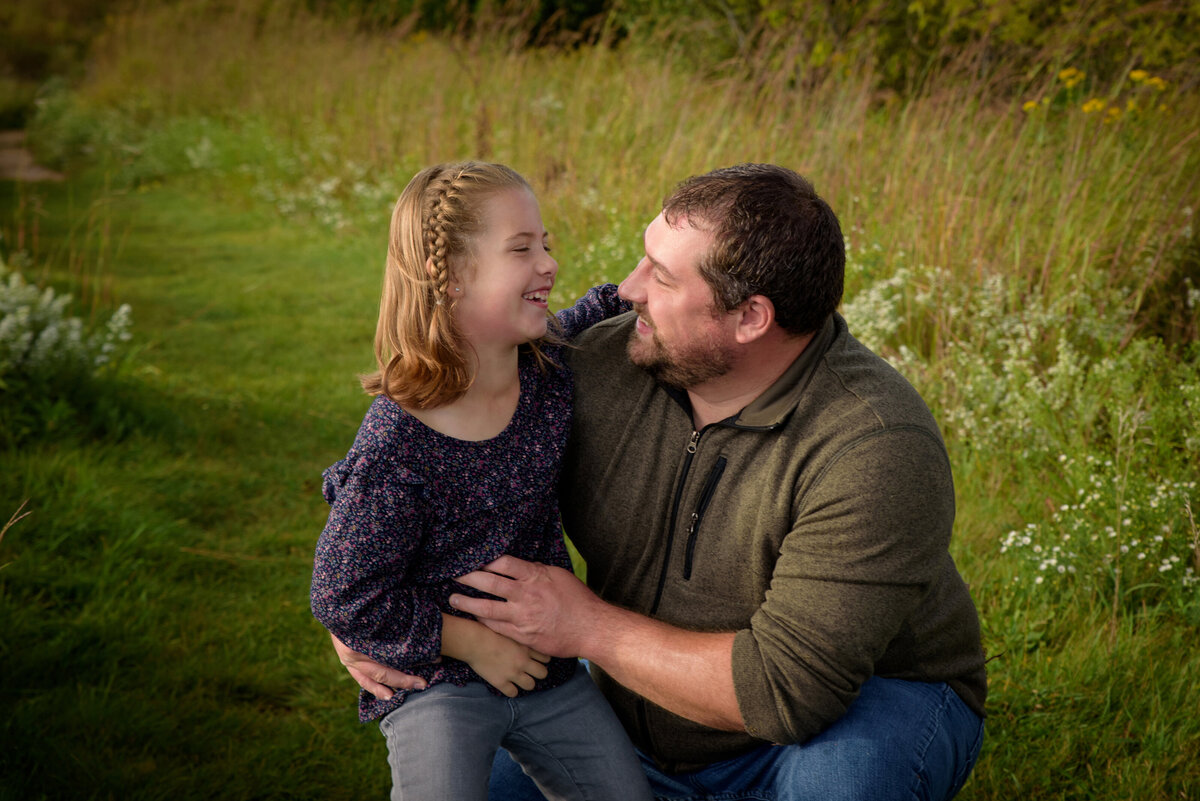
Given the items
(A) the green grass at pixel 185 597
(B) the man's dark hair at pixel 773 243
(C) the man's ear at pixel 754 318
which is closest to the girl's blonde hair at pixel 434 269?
(B) the man's dark hair at pixel 773 243

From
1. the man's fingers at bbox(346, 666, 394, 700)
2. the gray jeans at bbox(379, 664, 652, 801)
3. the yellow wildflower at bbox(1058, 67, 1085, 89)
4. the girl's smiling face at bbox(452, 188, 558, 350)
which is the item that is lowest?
the gray jeans at bbox(379, 664, 652, 801)

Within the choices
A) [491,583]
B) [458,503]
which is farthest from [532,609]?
[458,503]

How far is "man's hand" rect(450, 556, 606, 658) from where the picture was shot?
2.03 metres

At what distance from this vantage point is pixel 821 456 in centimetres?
190

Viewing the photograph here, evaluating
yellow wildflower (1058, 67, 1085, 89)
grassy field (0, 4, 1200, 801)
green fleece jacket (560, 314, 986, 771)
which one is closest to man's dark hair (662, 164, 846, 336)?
green fleece jacket (560, 314, 986, 771)

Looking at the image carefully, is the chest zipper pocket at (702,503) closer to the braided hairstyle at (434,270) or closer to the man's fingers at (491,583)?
the man's fingers at (491,583)

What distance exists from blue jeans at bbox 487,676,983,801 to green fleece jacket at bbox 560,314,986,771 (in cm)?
4

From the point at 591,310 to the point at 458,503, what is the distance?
71 centimetres

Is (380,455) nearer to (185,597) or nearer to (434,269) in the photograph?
(434,269)

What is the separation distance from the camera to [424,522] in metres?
2.01

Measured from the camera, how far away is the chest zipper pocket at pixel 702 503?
6.79ft

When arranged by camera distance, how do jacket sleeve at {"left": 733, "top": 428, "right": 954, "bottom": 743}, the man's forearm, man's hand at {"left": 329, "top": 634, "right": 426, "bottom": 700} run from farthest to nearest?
1. man's hand at {"left": 329, "top": 634, "right": 426, "bottom": 700}
2. the man's forearm
3. jacket sleeve at {"left": 733, "top": 428, "right": 954, "bottom": 743}

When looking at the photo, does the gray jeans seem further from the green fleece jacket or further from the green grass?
the green grass

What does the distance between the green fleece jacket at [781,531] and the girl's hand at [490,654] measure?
296 millimetres
